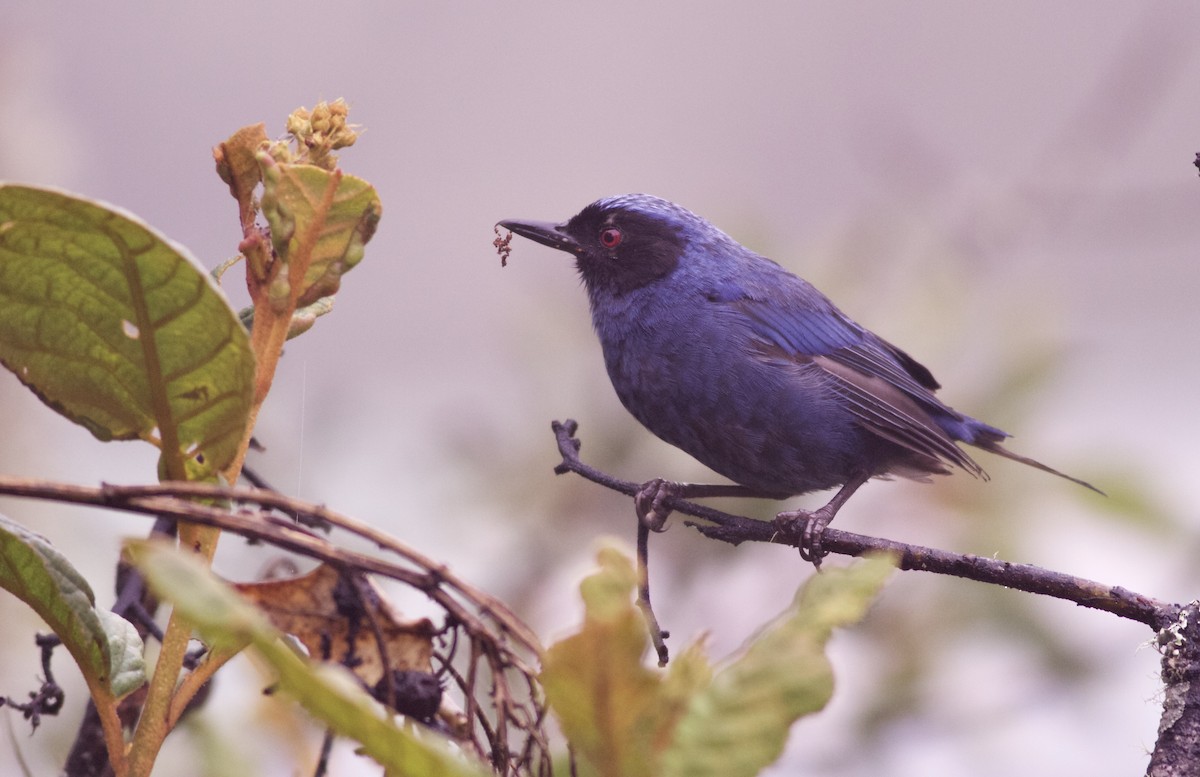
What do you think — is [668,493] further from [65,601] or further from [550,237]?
[65,601]

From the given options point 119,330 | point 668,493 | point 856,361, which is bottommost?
point 119,330

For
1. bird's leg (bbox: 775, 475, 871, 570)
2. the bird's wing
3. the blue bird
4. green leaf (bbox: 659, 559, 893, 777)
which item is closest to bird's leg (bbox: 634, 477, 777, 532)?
the blue bird

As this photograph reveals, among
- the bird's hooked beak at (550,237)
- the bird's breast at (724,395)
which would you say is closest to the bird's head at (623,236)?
the bird's hooked beak at (550,237)

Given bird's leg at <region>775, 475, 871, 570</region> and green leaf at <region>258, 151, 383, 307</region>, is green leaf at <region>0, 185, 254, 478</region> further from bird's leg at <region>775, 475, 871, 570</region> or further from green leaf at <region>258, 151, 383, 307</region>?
bird's leg at <region>775, 475, 871, 570</region>

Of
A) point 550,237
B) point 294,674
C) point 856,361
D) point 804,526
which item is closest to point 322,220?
point 294,674

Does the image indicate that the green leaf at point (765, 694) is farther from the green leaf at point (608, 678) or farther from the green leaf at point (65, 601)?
the green leaf at point (65, 601)

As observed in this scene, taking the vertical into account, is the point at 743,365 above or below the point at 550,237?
below

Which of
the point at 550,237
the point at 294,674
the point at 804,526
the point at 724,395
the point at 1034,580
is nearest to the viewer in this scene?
the point at 294,674
